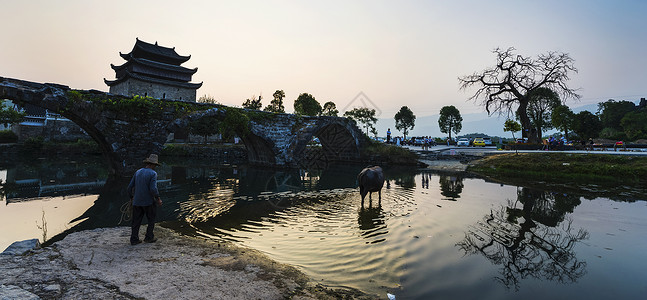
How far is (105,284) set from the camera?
4.30 metres

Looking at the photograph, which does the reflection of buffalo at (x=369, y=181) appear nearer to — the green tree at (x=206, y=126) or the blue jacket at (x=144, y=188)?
the blue jacket at (x=144, y=188)

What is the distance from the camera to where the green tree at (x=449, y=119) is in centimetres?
7144

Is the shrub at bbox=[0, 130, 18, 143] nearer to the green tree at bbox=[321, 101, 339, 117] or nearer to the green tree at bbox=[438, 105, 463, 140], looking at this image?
the green tree at bbox=[321, 101, 339, 117]

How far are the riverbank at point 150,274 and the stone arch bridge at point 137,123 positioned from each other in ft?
42.9

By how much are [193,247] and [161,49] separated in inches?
2504

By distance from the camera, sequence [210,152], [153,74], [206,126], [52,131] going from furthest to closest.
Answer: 1. [153,74]
2. [52,131]
3. [206,126]
4. [210,152]

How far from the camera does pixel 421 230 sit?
8250 mm

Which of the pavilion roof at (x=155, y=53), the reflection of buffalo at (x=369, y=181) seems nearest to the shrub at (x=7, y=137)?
the pavilion roof at (x=155, y=53)

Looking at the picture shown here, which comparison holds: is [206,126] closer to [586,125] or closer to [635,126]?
[586,125]

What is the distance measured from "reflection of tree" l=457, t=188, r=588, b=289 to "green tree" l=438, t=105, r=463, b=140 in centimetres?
6504

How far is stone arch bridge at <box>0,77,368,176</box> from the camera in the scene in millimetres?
14836

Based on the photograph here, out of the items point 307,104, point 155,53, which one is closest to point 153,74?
point 155,53

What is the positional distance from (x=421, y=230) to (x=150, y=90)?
5874 cm

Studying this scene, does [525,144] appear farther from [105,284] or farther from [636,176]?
[105,284]
